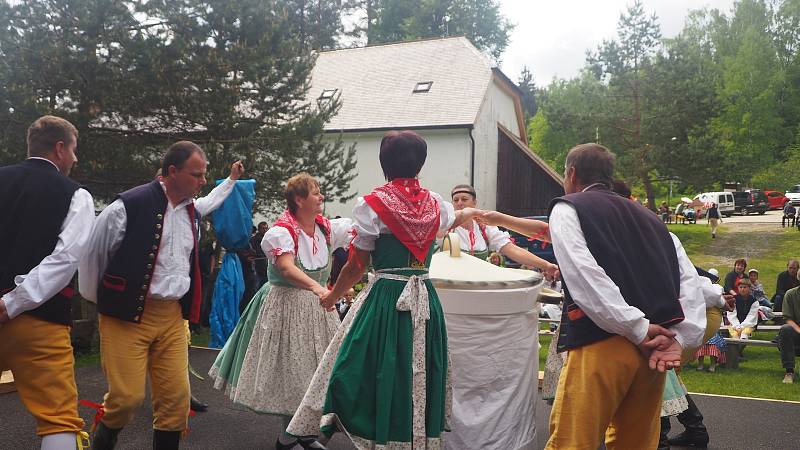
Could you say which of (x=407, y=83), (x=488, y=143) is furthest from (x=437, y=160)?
(x=407, y=83)

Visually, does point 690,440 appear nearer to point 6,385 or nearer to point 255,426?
point 255,426

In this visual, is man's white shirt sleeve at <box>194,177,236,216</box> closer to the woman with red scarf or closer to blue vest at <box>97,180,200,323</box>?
blue vest at <box>97,180,200,323</box>

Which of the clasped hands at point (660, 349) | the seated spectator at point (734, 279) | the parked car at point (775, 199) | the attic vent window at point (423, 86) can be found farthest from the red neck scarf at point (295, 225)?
the parked car at point (775, 199)

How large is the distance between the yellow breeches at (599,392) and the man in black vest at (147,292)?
1.87 m

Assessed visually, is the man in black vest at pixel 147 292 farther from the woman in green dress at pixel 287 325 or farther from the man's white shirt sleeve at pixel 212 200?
the woman in green dress at pixel 287 325

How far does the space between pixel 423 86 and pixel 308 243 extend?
17.9 m

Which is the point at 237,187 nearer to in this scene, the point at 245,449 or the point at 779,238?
the point at 245,449

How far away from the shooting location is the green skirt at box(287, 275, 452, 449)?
2842 millimetres

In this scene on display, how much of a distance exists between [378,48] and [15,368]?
2289 cm

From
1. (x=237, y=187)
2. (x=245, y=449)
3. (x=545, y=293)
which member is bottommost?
(x=245, y=449)

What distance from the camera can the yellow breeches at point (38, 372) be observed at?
2727mm

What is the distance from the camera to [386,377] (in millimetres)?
2830

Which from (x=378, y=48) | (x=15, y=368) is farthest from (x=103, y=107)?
(x=378, y=48)

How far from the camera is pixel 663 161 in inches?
1018
